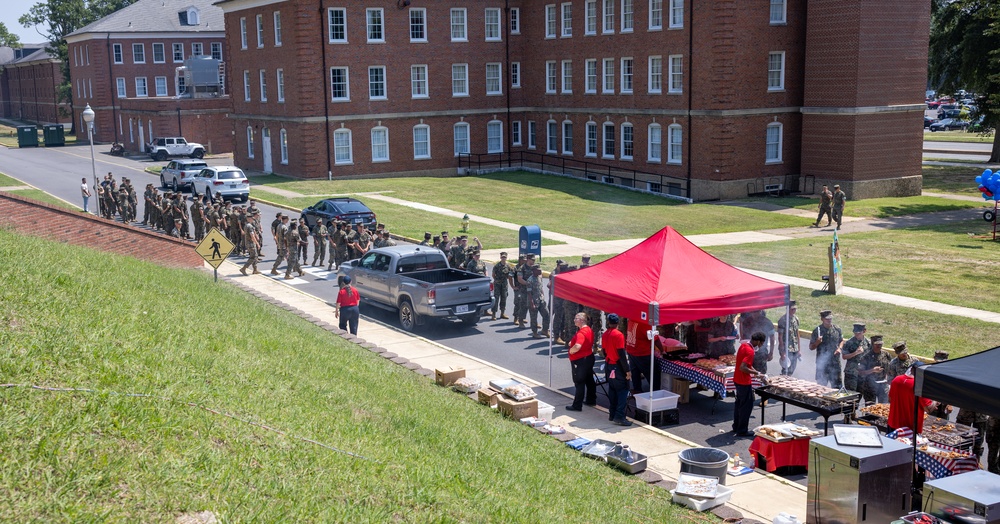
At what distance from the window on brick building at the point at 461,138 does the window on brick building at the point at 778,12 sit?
60.3ft

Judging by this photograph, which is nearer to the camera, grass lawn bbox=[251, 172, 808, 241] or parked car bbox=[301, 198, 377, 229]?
parked car bbox=[301, 198, 377, 229]

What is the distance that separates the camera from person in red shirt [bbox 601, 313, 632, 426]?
14.5m

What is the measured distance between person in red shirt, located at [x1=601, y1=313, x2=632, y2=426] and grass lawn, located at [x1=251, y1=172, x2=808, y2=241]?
18340 millimetres

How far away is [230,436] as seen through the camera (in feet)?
28.7

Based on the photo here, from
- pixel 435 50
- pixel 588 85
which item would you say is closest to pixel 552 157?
pixel 588 85

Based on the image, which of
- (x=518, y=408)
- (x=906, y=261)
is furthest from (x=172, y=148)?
(x=518, y=408)

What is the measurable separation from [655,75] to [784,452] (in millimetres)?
35034

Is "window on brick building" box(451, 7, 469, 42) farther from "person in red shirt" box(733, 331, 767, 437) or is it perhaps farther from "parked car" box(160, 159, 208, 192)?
"person in red shirt" box(733, 331, 767, 437)

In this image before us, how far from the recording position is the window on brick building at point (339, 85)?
4969 centimetres

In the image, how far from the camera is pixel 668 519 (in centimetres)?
999

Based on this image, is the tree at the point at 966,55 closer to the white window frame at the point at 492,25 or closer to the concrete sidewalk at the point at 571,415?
the white window frame at the point at 492,25

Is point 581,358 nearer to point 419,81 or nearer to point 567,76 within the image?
point 567,76

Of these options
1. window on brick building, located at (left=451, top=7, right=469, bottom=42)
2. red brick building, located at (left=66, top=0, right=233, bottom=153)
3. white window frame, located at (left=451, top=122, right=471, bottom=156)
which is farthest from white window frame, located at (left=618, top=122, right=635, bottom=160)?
A: red brick building, located at (left=66, top=0, right=233, bottom=153)

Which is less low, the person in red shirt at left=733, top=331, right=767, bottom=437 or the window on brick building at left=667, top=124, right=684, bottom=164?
the window on brick building at left=667, top=124, right=684, bottom=164
